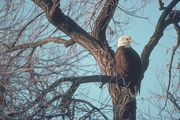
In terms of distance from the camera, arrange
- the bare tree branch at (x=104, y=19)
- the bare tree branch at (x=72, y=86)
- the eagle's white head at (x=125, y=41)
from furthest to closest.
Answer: the eagle's white head at (x=125, y=41) → the bare tree branch at (x=104, y=19) → the bare tree branch at (x=72, y=86)

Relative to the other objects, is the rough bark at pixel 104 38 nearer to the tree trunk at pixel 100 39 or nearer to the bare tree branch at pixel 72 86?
the tree trunk at pixel 100 39

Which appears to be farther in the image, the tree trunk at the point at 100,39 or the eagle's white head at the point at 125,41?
the eagle's white head at the point at 125,41

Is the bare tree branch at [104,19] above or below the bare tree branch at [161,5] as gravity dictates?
below

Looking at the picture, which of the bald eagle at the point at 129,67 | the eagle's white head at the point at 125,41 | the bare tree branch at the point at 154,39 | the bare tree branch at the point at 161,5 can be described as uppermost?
the bare tree branch at the point at 161,5

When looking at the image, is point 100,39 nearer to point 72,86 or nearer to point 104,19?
point 104,19

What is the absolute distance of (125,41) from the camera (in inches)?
276

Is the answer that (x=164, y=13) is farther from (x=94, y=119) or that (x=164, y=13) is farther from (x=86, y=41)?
(x=94, y=119)

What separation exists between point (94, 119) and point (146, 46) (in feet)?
7.74

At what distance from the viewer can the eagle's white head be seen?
22.5 ft

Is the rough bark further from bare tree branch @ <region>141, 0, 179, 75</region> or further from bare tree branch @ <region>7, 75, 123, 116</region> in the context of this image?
bare tree branch @ <region>7, 75, 123, 116</region>

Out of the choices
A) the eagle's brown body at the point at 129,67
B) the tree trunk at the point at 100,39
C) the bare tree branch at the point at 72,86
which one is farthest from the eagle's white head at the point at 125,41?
the bare tree branch at the point at 72,86

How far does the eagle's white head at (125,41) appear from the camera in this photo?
22.5 ft

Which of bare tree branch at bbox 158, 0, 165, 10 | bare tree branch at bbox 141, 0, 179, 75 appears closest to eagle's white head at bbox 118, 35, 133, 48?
bare tree branch at bbox 141, 0, 179, 75

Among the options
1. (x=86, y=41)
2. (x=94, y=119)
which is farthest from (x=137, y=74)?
(x=94, y=119)
